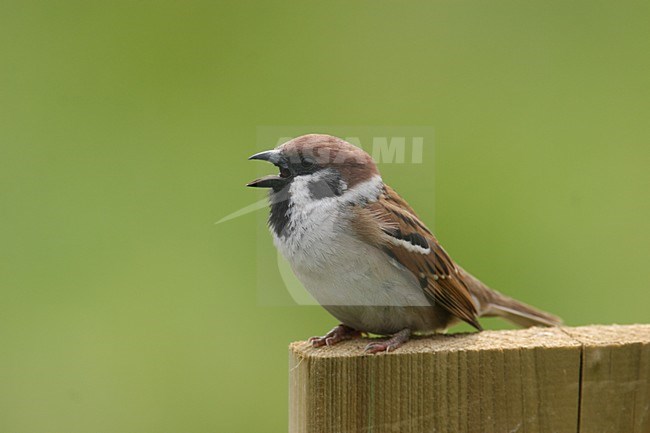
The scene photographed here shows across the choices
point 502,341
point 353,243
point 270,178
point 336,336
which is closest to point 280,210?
point 270,178

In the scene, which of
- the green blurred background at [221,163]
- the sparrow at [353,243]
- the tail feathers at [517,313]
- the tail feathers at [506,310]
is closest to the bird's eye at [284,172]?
the sparrow at [353,243]

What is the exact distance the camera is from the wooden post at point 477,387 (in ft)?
6.81

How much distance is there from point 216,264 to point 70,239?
0.97 metres

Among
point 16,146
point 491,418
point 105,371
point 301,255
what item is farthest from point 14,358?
point 491,418

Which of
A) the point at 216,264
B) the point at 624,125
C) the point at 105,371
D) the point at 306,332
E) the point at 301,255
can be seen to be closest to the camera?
the point at 301,255

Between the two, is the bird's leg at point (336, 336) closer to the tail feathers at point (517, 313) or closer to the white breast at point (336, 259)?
the white breast at point (336, 259)

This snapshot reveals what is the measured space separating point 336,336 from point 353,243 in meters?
0.28

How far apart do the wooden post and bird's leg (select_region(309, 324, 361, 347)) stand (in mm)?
41

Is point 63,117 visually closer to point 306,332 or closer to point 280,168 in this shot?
point 306,332

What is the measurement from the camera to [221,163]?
138 inches

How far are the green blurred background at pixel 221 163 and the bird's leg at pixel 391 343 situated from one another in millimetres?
1165

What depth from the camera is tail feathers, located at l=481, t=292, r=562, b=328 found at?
2977 mm

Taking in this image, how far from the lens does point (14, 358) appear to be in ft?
13.8

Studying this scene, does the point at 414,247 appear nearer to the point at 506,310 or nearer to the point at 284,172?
the point at 284,172
